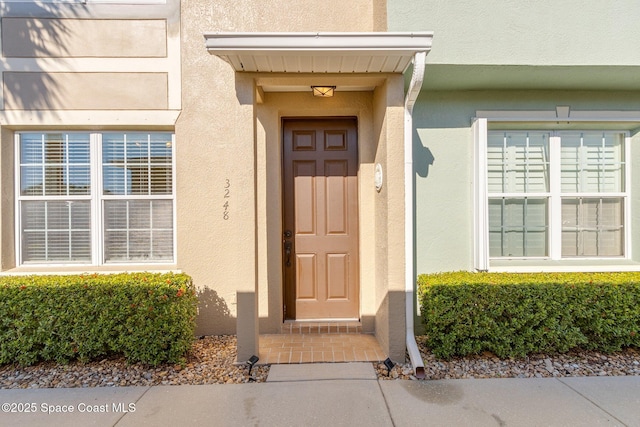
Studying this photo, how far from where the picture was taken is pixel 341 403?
2967 millimetres

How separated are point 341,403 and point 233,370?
4.09ft

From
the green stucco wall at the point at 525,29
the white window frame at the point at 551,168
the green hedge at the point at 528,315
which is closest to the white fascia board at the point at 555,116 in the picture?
the white window frame at the point at 551,168

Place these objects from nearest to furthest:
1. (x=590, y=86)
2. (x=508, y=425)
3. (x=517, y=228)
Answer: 1. (x=508, y=425)
2. (x=590, y=86)
3. (x=517, y=228)

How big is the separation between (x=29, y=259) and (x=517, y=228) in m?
6.62

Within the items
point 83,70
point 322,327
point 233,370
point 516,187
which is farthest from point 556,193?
point 83,70

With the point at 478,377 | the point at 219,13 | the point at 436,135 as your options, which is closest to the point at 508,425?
the point at 478,377

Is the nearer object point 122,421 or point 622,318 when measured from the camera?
Result: point 122,421

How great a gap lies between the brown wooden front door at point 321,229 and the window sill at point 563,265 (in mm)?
1908

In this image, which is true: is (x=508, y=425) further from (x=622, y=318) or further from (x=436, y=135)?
(x=436, y=135)

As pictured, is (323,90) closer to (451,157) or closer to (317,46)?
(317,46)

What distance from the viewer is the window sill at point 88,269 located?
4.23 meters

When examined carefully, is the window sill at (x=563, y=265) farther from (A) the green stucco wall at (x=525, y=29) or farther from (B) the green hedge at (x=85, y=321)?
(B) the green hedge at (x=85, y=321)

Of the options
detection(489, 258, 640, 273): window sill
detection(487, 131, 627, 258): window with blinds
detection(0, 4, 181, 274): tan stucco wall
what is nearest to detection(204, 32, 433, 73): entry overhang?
detection(0, 4, 181, 274): tan stucco wall

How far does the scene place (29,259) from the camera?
4.42 meters
